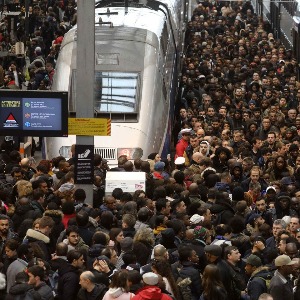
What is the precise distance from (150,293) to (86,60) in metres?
7.44

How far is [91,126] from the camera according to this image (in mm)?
26062

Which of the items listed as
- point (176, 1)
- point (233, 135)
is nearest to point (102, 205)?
point (233, 135)

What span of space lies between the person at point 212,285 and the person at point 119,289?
3.52ft

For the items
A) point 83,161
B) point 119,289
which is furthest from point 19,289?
point 83,161

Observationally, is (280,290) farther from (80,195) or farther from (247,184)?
(247,184)

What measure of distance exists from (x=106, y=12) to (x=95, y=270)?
16.4 metres

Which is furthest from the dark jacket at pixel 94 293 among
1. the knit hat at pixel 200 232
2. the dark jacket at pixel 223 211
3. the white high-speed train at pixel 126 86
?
the white high-speed train at pixel 126 86

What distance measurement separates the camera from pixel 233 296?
2111 centimetres

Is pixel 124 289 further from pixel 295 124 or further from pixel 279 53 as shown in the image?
pixel 279 53

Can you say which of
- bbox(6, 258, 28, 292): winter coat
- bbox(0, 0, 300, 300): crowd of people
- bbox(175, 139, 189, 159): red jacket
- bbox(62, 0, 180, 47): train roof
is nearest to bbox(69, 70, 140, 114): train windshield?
bbox(175, 139, 189, 159): red jacket

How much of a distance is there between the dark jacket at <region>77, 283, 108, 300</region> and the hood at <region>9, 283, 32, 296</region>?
2.52ft

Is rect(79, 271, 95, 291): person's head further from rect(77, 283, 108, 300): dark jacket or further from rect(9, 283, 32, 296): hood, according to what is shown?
rect(9, 283, 32, 296): hood

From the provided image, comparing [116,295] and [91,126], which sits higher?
[116,295]

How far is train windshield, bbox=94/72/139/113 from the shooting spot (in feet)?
106
